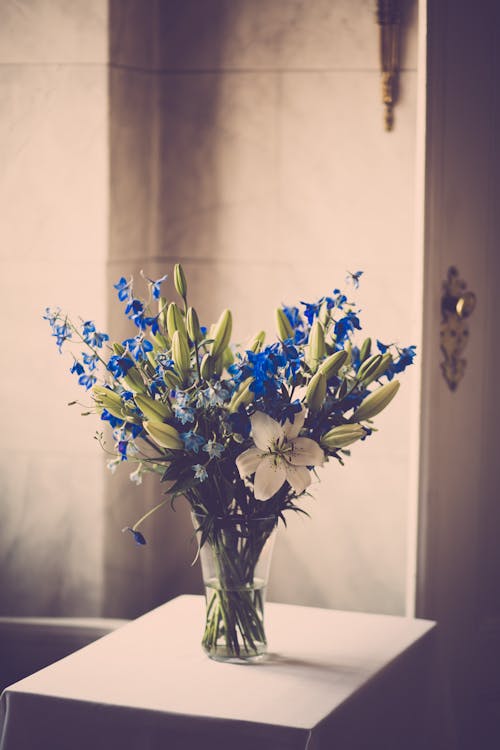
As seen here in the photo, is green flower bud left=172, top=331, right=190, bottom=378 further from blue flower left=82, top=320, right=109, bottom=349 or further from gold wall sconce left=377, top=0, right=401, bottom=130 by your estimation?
gold wall sconce left=377, top=0, right=401, bottom=130

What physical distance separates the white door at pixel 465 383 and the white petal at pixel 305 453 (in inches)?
33.0

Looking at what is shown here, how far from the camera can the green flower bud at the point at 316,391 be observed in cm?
155

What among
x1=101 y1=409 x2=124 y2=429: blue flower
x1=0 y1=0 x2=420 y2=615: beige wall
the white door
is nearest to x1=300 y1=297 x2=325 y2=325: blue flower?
x1=101 y1=409 x2=124 y2=429: blue flower

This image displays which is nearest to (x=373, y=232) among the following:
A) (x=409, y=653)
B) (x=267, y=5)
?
(x=267, y=5)

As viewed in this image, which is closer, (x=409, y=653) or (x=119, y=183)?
(x=409, y=653)

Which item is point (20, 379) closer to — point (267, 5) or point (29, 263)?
point (29, 263)

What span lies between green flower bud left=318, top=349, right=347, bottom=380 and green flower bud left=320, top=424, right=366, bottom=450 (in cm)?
8

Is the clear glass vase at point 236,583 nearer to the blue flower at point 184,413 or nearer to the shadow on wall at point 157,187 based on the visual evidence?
the blue flower at point 184,413

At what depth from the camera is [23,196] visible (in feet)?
8.25

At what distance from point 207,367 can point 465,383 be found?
3.60 ft

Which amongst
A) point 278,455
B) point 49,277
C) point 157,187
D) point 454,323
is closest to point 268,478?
point 278,455

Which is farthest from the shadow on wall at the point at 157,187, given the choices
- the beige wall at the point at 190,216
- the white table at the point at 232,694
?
the white table at the point at 232,694

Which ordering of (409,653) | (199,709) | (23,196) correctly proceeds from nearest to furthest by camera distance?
(199,709), (409,653), (23,196)

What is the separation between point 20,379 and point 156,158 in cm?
66
